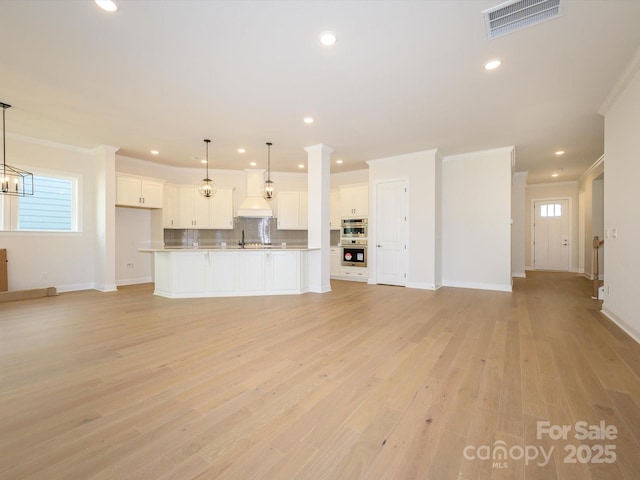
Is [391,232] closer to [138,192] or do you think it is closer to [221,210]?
[221,210]

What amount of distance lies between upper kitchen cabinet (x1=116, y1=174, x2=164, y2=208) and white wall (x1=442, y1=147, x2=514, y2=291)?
6.87 m

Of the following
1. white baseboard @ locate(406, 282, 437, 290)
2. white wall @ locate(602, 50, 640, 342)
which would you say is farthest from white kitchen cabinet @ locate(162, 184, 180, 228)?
white wall @ locate(602, 50, 640, 342)

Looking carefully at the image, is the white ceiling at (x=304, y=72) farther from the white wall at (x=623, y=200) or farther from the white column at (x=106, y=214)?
the white column at (x=106, y=214)

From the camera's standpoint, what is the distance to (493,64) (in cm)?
314

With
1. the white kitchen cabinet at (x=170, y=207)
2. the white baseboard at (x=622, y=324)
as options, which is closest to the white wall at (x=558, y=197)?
the white baseboard at (x=622, y=324)

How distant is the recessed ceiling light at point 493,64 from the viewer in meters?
3.07

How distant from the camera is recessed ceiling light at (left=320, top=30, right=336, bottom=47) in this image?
2682 millimetres

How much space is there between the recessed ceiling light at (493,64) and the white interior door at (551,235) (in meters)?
8.93

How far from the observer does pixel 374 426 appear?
1708mm

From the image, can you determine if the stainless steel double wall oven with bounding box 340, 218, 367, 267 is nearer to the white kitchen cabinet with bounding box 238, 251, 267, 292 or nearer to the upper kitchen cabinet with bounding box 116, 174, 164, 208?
the white kitchen cabinet with bounding box 238, 251, 267, 292

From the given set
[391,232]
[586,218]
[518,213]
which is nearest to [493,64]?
[391,232]

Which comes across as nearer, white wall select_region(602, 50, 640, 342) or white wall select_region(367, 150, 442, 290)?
white wall select_region(602, 50, 640, 342)

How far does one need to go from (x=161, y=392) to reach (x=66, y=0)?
314cm

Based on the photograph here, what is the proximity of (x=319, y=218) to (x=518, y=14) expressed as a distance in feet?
13.4
